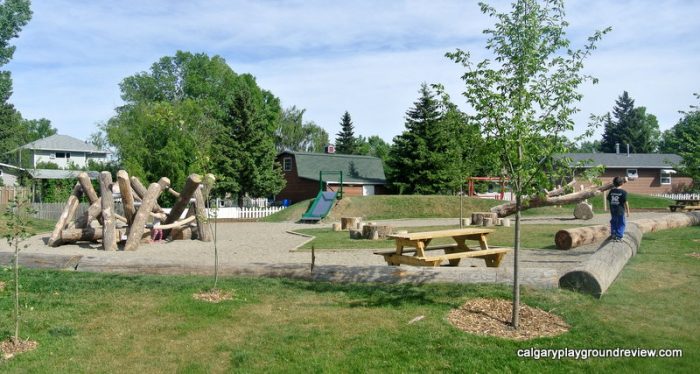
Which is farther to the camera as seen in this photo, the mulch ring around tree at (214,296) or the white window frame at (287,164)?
the white window frame at (287,164)

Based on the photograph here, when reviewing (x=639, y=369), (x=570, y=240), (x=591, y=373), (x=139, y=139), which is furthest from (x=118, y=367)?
(x=139, y=139)

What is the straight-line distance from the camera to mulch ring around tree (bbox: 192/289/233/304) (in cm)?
777

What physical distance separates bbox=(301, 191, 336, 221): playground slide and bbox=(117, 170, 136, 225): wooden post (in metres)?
12.9

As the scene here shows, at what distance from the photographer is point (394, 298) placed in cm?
764

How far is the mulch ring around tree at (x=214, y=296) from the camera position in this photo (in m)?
7.77

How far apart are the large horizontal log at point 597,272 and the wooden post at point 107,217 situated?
1157 cm

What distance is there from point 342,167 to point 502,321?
126 feet

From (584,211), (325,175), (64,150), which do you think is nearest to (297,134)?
(64,150)

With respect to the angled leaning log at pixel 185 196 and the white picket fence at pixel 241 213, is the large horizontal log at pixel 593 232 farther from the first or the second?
the white picket fence at pixel 241 213

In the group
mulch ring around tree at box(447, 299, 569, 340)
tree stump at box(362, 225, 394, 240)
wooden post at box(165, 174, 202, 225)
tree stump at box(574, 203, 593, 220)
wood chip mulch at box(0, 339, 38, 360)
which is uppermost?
wooden post at box(165, 174, 202, 225)

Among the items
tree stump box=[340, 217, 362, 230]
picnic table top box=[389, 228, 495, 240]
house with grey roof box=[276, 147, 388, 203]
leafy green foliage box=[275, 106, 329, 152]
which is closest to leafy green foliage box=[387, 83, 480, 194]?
house with grey roof box=[276, 147, 388, 203]

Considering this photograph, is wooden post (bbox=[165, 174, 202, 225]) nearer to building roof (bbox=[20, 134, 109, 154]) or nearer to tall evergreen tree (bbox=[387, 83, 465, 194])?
tall evergreen tree (bbox=[387, 83, 465, 194])

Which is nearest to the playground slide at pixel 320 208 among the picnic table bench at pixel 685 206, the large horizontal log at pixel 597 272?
the picnic table bench at pixel 685 206

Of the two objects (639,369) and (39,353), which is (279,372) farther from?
(639,369)
